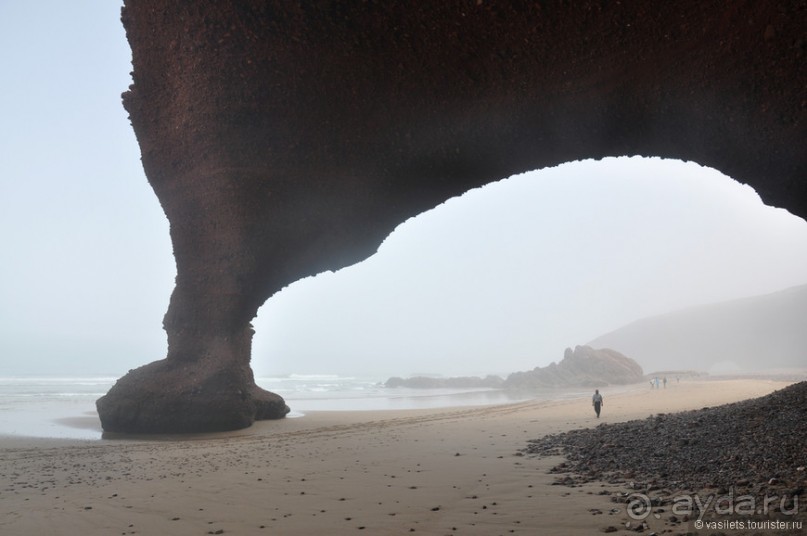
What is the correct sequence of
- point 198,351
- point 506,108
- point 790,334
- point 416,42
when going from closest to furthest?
1. point 416,42
2. point 506,108
3. point 198,351
4. point 790,334

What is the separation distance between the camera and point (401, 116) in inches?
360

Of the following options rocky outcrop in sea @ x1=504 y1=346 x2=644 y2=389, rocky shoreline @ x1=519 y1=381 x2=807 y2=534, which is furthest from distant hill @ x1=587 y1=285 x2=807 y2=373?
rocky shoreline @ x1=519 y1=381 x2=807 y2=534

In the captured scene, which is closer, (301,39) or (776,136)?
(776,136)

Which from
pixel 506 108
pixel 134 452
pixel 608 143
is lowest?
pixel 134 452

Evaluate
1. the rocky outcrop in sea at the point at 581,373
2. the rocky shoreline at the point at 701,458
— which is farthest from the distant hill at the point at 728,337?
the rocky shoreline at the point at 701,458

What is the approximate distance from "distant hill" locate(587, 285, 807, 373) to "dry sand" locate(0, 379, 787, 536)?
269 ft

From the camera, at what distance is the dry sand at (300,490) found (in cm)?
400

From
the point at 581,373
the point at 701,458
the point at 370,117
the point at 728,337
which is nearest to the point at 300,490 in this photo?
the point at 701,458

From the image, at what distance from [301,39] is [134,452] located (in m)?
7.57

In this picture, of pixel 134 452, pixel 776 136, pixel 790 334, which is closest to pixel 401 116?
pixel 776 136

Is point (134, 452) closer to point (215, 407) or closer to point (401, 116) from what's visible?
point (215, 407)

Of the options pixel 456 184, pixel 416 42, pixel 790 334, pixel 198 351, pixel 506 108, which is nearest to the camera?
pixel 416 42

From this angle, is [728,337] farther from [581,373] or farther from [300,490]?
[300,490]

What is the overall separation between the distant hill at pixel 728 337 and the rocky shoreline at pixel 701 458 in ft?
262
